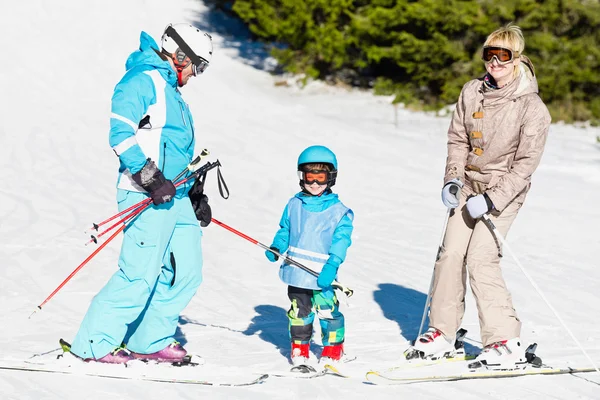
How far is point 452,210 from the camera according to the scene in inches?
224

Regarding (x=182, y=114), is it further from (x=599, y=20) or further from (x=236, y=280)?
(x=599, y=20)

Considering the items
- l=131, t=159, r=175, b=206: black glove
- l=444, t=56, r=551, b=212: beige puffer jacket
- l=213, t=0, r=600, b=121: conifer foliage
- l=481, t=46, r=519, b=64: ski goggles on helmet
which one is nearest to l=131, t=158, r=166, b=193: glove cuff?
l=131, t=159, r=175, b=206: black glove

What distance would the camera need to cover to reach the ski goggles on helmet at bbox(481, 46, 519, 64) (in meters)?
5.35

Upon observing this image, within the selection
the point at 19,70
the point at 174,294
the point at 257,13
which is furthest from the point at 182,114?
the point at 257,13

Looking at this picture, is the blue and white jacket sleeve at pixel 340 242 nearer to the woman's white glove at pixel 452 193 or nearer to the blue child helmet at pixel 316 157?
the blue child helmet at pixel 316 157

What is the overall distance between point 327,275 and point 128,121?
1407mm

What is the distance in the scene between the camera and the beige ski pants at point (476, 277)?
5527 millimetres

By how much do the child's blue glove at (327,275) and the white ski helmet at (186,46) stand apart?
137cm

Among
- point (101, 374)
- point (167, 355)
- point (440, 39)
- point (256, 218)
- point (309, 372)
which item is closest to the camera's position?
point (101, 374)

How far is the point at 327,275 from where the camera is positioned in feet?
17.0

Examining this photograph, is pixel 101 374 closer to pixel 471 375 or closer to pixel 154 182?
pixel 154 182

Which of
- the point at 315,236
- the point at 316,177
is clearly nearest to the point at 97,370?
the point at 315,236

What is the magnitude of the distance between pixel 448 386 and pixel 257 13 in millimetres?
16780

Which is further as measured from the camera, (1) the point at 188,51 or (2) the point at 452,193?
(2) the point at 452,193
